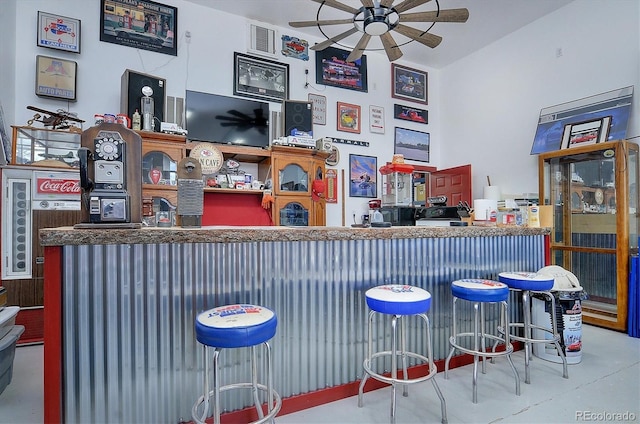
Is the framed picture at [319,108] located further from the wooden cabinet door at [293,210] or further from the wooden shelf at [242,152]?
the wooden cabinet door at [293,210]

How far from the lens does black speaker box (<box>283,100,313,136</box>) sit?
4.45 meters

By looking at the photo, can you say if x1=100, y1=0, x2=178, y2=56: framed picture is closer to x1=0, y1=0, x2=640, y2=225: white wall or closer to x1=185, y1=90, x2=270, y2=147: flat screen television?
x1=0, y1=0, x2=640, y2=225: white wall

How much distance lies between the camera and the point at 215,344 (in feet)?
4.30

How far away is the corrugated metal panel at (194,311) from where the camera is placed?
1.50m

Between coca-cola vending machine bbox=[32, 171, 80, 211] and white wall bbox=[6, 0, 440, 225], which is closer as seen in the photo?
coca-cola vending machine bbox=[32, 171, 80, 211]

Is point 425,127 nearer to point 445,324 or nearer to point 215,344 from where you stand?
point 445,324

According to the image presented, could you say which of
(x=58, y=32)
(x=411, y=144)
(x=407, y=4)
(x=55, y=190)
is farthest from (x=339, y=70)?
(x=55, y=190)

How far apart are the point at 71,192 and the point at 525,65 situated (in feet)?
20.1

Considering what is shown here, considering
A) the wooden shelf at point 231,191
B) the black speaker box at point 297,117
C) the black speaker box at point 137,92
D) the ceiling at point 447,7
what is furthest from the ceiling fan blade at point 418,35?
the black speaker box at point 137,92

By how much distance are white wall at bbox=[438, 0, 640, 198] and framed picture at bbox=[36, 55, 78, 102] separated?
19.1ft

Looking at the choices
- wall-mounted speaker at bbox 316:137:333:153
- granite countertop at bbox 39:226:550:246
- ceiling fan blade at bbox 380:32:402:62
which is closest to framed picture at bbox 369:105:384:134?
wall-mounted speaker at bbox 316:137:333:153

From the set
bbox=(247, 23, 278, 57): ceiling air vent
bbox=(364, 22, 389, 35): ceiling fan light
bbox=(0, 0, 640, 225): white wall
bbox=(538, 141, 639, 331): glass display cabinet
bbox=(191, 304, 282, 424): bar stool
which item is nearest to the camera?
bbox=(191, 304, 282, 424): bar stool

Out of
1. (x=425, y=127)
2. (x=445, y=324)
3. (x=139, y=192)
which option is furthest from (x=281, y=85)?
(x=445, y=324)

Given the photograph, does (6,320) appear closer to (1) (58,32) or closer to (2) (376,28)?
(1) (58,32)
